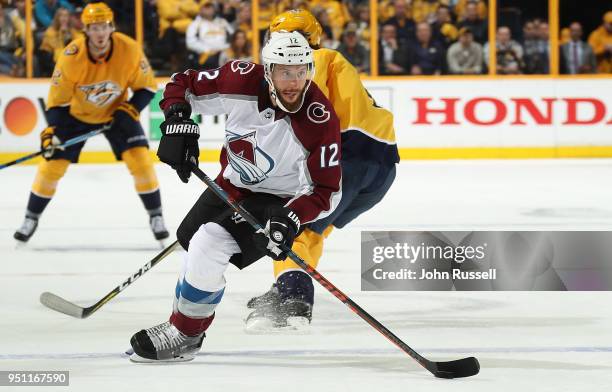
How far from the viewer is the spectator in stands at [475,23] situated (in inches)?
367

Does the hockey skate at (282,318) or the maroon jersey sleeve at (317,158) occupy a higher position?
the maroon jersey sleeve at (317,158)

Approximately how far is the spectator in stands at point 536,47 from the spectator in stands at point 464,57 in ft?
1.17

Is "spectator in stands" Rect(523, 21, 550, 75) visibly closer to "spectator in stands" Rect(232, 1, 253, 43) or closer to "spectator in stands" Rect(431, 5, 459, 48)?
"spectator in stands" Rect(431, 5, 459, 48)

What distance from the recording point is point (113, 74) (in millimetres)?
5320

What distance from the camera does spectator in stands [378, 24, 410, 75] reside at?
364 inches

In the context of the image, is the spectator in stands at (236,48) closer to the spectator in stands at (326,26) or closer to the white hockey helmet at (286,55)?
the spectator in stands at (326,26)

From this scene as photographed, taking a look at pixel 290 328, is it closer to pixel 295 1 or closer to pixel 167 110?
pixel 167 110

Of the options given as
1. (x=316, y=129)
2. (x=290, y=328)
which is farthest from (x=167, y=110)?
(x=290, y=328)

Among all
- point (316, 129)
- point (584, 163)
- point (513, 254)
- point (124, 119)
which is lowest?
point (584, 163)

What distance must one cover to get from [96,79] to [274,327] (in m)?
2.21

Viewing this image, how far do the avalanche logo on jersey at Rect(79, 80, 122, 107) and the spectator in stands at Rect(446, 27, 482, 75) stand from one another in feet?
14.2

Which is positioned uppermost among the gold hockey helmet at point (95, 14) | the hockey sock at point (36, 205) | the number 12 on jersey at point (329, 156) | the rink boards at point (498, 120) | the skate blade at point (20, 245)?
the gold hockey helmet at point (95, 14)

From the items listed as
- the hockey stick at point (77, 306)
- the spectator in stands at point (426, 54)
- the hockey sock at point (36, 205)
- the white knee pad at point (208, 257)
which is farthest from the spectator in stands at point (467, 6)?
the white knee pad at point (208, 257)

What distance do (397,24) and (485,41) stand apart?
2.24 feet
